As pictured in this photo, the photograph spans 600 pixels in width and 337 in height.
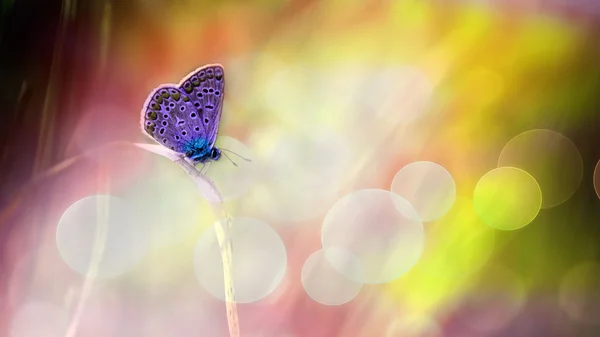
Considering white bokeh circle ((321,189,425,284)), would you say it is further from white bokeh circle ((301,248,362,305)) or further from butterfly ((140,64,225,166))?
butterfly ((140,64,225,166))

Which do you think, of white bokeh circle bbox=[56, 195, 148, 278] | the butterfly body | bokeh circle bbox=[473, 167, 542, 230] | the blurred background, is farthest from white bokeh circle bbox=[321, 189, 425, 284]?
white bokeh circle bbox=[56, 195, 148, 278]

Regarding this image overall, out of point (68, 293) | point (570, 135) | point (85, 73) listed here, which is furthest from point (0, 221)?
point (570, 135)

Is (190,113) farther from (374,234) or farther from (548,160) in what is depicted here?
(548,160)

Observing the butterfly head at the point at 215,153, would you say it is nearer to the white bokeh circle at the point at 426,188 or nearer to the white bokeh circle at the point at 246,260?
the white bokeh circle at the point at 246,260

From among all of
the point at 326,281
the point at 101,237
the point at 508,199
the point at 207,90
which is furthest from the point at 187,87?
the point at 508,199

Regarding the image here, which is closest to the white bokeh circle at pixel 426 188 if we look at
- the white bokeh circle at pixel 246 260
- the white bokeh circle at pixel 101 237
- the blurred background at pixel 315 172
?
the blurred background at pixel 315 172
